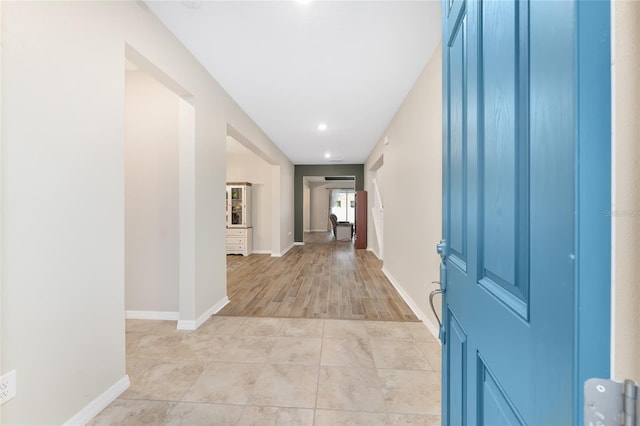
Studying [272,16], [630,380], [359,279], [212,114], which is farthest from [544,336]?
[359,279]

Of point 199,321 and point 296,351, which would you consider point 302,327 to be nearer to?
point 296,351

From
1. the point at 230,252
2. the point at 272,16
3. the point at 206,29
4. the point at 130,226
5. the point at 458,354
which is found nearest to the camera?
the point at 458,354

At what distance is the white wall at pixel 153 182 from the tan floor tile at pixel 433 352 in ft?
7.65

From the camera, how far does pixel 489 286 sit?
2.00 feet

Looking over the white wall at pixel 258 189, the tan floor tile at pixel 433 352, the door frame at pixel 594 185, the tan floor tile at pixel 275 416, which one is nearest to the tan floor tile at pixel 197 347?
the tan floor tile at pixel 275 416

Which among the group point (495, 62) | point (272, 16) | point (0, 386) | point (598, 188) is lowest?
point (0, 386)

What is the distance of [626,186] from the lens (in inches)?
12.3

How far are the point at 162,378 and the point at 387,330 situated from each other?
179cm

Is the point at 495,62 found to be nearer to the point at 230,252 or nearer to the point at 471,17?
the point at 471,17

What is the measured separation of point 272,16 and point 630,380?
2.33 metres

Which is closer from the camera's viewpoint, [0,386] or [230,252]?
[0,386]

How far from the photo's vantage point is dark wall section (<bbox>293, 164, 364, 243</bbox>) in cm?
764

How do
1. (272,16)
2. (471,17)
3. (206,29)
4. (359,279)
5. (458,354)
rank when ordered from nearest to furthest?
(471,17) → (458,354) → (272,16) → (206,29) → (359,279)

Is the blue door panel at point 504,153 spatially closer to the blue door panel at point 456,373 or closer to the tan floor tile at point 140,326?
the blue door panel at point 456,373
